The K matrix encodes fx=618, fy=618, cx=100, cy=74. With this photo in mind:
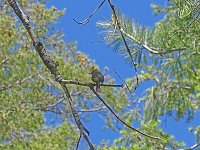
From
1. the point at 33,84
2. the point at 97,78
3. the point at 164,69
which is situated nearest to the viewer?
the point at 97,78

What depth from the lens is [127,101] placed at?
8.46 m

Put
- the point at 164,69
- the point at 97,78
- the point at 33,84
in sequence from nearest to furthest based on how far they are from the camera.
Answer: the point at 97,78
the point at 164,69
the point at 33,84

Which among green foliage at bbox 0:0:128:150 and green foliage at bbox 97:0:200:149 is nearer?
green foliage at bbox 97:0:200:149

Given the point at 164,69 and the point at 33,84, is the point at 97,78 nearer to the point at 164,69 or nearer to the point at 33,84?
the point at 164,69

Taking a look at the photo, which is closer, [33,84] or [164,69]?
[164,69]

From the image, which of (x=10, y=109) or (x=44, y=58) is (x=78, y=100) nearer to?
(x=10, y=109)

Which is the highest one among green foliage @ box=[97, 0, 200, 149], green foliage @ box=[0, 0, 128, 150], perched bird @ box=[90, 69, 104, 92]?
green foliage @ box=[0, 0, 128, 150]

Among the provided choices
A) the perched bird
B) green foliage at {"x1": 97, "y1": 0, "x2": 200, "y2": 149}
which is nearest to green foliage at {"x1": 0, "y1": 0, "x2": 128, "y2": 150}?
green foliage at {"x1": 97, "y1": 0, "x2": 200, "y2": 149}

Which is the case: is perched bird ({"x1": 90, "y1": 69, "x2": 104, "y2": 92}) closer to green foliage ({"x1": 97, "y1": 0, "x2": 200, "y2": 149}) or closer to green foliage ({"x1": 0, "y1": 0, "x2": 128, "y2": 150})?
green foliage ({"x1": 97, "y1": 0, "x2": 200, "y2": 149})

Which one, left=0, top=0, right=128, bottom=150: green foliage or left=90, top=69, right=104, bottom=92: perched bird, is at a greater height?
left=0, top=0, right=128, bottom=150: green foliage

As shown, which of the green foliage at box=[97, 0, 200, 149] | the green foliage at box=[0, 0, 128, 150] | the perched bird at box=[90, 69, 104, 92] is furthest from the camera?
the green foliage at box=[0, 0, 128, 150]

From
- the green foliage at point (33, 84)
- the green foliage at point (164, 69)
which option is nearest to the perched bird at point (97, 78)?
the green foliage at point (164, 69)

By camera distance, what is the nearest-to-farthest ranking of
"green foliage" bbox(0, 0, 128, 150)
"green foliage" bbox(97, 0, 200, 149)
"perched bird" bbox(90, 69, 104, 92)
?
"perched bird" bbox(90, 69, 104, 92)
"green foliage" bbox(97, 0, 200, 149)
"green foliage" bbox(0, 0, 128, 150)

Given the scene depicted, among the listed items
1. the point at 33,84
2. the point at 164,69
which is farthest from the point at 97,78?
the point at 33,84
